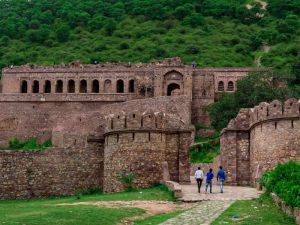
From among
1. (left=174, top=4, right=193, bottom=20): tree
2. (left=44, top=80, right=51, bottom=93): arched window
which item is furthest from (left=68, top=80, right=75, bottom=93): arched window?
(left=174, top=4, right=193, bottom=20): tree

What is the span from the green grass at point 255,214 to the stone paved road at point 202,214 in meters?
0.24

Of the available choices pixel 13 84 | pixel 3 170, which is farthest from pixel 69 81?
pixel 3 170

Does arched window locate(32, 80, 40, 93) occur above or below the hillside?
below

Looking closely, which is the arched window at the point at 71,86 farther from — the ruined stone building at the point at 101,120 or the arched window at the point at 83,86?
the arched window at the point at 83,86

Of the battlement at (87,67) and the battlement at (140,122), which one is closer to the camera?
the battlement at (140,122)

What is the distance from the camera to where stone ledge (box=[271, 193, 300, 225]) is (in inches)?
736

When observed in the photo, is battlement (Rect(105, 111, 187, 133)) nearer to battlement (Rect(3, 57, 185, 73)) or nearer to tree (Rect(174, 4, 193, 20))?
battlement (Rect(3, 57, 185, 73))

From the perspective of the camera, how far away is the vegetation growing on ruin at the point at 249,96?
54.6 m

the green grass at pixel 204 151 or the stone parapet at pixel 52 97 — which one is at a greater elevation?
the stone parapet at pixel 52 97

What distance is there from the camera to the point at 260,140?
29703mm

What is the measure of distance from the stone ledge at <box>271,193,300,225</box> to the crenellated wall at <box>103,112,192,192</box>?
274 inches

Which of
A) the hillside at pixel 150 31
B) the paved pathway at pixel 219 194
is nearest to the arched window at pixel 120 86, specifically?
the hillside at pixel 150 31

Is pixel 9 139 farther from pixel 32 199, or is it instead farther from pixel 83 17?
pixel 83 17

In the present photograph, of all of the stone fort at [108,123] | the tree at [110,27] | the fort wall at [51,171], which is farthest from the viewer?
the tree at [110,27]
